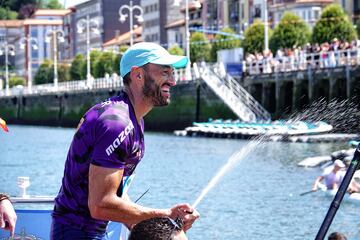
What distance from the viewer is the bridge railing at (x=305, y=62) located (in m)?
57.6

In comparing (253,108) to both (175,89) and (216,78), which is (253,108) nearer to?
(216,78)

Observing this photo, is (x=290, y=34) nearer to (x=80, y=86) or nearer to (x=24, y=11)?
(x=80, y=86)

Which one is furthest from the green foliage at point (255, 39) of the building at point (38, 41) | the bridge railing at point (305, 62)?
the building at point (38, 41)

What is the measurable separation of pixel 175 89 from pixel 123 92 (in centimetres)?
7628

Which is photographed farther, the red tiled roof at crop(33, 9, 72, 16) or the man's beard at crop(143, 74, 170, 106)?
→ the red tiled roof at crop(33, 9, 72, 16)

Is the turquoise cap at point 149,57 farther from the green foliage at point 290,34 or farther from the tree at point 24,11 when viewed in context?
the tree at point 24,11

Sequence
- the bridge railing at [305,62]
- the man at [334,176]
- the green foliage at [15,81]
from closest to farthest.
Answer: the man at [334,176], the bridge railing at [305,62], the green foliage at [15,81]

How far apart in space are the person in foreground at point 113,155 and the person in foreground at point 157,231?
577 millimetres

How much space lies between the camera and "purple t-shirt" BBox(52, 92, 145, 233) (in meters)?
5.75

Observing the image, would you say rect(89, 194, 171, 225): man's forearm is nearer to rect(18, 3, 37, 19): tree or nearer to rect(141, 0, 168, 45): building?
rect(18, 3, 37, 19): tree

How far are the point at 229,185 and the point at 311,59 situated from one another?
95.2 feet

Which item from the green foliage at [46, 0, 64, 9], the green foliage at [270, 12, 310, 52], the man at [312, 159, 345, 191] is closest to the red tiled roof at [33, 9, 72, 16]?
the green foliage at [46, 0, 64, 9]

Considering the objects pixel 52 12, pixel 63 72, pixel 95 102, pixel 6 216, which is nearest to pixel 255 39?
pixel 95 102

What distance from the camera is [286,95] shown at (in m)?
73.8
